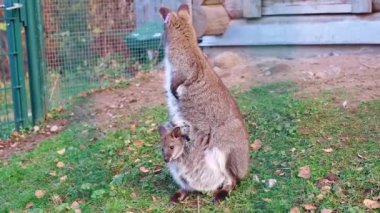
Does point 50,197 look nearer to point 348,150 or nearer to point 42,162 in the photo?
point 42,162

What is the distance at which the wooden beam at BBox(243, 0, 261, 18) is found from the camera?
27.1 ft

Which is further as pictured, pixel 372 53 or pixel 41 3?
pixel 372 53

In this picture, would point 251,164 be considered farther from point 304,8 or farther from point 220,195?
point 304,8

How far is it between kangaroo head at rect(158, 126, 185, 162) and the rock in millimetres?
3690

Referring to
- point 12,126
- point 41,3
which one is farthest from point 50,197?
point 41,3

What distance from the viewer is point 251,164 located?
5.18 meters

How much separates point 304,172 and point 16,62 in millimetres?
→ 3548

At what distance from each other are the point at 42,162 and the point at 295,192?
246 centimetres

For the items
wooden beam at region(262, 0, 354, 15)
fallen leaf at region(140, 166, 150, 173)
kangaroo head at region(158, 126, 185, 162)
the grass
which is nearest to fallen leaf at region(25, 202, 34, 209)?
the grass

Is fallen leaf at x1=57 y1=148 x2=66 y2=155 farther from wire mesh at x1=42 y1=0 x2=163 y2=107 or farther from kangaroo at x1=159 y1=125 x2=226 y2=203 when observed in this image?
kangaroo at x1=159 y1=125 x2=226 y2=203

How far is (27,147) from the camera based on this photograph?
21.7 feet

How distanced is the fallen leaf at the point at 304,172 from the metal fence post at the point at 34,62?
11.1 feet

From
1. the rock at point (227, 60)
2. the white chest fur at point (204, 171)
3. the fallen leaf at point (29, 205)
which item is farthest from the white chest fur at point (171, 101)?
the rock at point (227, 60)

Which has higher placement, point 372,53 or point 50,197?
point 372,53
